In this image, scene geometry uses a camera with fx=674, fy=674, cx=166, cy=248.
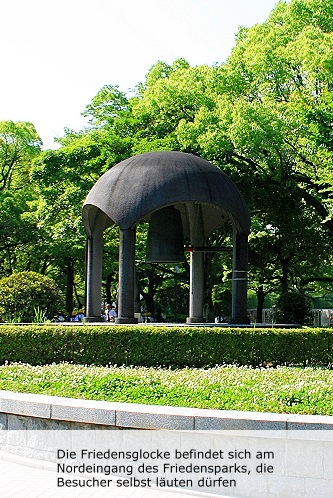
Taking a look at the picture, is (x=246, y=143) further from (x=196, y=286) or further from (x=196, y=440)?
(x=196, y=440)

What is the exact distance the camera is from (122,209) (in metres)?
14.6

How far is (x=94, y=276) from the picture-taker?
16.9 metres

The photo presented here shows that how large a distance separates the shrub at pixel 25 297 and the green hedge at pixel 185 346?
279cm

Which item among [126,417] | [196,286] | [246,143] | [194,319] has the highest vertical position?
[246,143]

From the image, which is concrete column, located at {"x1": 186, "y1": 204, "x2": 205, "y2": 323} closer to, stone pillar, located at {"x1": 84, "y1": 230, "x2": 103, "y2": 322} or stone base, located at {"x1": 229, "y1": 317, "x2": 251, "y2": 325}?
stone pillar, located at {"x1": 84, "y1": 230, "x2": 103, "y2": 322}

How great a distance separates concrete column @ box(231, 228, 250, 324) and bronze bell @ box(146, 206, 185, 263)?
1267 millimetres

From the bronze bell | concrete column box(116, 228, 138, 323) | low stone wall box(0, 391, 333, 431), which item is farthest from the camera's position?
the bronze bell

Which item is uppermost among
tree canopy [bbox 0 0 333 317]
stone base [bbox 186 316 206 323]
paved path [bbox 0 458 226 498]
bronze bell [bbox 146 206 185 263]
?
tree canopy [bbox 0 0 333 317]

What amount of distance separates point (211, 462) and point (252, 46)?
66.2 ft

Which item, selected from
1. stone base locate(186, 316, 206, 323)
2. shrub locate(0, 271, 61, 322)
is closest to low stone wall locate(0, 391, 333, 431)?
shrub locate(0, 271, 61, 322)

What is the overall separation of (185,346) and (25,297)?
5.02m

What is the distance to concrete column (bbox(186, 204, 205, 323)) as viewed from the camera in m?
18.5

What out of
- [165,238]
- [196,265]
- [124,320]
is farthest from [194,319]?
[124,320]

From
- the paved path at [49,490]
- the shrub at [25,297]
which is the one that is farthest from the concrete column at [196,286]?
the paved path at [49,490]
